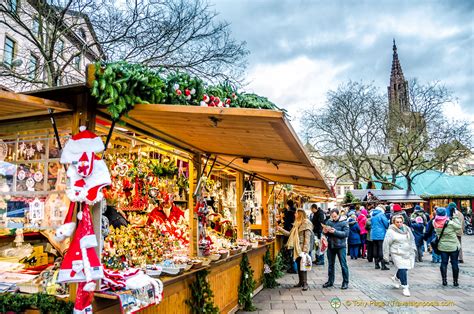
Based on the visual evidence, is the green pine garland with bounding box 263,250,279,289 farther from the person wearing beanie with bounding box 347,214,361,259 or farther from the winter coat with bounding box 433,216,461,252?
the person wearing beanie with bounding box 347,214,361,259

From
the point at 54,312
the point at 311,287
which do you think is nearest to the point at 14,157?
the point at 54,312

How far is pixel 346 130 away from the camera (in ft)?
105

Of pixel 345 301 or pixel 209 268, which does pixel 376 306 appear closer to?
pixel 345 301

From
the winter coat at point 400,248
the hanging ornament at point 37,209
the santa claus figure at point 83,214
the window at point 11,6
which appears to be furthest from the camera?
the window at point 11,6

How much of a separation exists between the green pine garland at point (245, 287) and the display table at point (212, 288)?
12cm

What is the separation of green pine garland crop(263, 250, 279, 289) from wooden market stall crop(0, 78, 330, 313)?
104 inches

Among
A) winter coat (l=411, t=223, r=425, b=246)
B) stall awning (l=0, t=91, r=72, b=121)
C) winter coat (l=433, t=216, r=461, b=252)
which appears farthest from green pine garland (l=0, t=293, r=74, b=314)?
winter coat (l=411, t=223, r=425, b=246)

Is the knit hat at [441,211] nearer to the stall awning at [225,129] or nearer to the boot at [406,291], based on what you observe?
the boot at [406,291]

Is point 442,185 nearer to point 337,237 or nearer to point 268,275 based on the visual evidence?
point 337,237

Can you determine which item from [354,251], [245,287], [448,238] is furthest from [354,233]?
[245,287]

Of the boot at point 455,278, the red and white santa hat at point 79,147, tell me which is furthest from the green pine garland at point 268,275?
the red and white santa hat at point 79,147

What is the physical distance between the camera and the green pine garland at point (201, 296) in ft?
16.6

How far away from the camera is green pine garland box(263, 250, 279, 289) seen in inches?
367

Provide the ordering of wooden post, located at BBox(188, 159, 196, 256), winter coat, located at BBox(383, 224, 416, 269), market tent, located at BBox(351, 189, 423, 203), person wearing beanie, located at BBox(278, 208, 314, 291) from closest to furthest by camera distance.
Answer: wooden post, located at BBox(188, 159, 196, 256), winter coat, located at BBox(383, 224, 416, 269), person wearing beanie, located at BBox(278, 208, 314, 291), market tent, located at BBox(351, 189, 423, 203)
